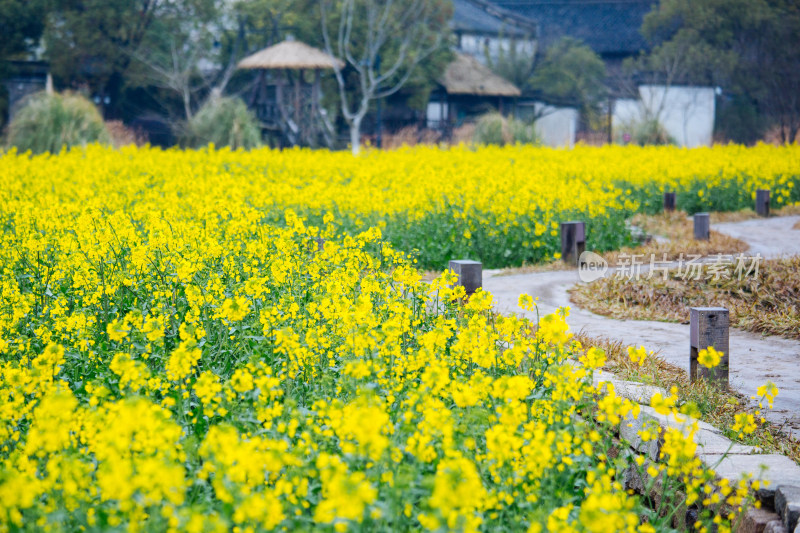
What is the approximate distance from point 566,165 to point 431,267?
6.56m

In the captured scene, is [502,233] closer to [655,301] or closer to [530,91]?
[655,301]

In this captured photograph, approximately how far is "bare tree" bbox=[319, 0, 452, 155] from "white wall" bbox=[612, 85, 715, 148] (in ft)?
28.3

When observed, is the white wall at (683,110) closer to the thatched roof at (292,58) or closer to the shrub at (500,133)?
the shrub at (500,133)

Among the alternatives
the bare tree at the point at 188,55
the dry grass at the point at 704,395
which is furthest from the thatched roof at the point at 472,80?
the dry grass at the point at 704,395

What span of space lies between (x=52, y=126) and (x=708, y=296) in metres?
14.5

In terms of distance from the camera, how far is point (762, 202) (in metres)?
13.0

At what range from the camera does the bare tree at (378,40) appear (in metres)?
25.2

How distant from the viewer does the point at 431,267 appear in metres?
8.72

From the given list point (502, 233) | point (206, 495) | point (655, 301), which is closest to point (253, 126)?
point (502, 233)

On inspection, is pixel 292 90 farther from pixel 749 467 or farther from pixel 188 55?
pixel 749 467

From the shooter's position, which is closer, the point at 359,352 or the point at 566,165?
the point at 359,352

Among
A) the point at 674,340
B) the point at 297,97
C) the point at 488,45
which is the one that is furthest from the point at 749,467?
the point at 488,45

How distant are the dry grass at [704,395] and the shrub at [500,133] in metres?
17.5

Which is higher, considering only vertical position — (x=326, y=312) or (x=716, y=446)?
(x=326, y=312)
